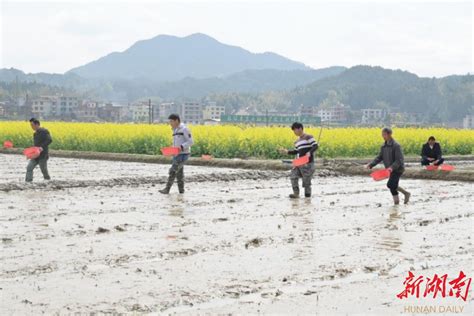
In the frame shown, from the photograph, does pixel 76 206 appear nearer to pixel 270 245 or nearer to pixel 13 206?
pixel 13 206

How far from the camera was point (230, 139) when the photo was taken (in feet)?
93.8

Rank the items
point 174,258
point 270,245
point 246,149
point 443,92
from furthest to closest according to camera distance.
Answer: point 443,92, point 246,149, point 270,245, point 174,258

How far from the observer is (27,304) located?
6453 mm

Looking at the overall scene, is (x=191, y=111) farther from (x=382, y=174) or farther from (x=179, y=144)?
(x=382, y=174)

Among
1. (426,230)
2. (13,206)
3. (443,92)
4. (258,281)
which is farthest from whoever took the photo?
(443,92)

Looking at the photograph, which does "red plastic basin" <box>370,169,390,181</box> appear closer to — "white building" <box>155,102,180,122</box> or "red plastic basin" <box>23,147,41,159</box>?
"red plastic basin" <box>23,147,41,159</box>

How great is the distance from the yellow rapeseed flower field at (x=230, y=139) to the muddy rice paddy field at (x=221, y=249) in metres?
11.9

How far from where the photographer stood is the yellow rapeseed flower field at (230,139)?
28.4 metres

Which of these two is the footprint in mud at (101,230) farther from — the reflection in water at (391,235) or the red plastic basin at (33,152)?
the red plastic basin at (33,152)

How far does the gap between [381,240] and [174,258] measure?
9.13 feet

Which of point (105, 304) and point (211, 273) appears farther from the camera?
point (211, 273)

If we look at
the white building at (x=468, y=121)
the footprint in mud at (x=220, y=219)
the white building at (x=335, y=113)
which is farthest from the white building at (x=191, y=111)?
the footprint in mud at (x=220, y=219)

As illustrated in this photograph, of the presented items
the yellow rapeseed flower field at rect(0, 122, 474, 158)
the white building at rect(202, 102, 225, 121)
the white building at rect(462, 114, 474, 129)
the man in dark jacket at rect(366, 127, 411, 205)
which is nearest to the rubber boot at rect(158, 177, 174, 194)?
the man in dark jacket at rect(366, 127, 411, 205)

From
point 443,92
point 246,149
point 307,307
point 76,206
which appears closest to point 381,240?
point 307,307
